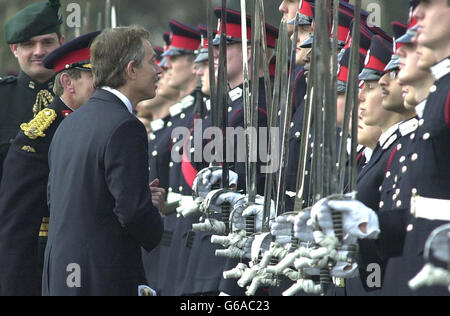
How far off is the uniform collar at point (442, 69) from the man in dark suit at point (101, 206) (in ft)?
5.29

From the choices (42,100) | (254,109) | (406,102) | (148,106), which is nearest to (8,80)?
(42,100)

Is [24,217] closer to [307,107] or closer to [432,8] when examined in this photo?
[307,107]

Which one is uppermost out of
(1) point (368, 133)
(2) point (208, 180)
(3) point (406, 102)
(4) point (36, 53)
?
(4) point (36, 53)

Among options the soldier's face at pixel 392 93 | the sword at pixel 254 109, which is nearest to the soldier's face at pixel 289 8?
the sword at pixel 254 109

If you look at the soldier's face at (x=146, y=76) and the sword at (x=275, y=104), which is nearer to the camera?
the sword at (x=275, y=104)

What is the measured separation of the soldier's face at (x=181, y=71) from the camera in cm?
1243

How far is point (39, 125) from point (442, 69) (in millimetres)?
3067

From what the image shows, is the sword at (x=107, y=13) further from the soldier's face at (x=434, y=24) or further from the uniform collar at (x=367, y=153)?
the soldier's face at (x=434, y=24)

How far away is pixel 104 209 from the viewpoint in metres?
6.50

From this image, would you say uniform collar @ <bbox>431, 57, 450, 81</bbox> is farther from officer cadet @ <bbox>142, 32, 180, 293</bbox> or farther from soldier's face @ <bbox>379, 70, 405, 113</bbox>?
officer cadet @ <bbox>142, 32, 180, 293</bbox>

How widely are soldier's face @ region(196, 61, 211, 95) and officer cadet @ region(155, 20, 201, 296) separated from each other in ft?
1.42

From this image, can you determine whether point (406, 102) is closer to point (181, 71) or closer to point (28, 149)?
point (28, 149)
